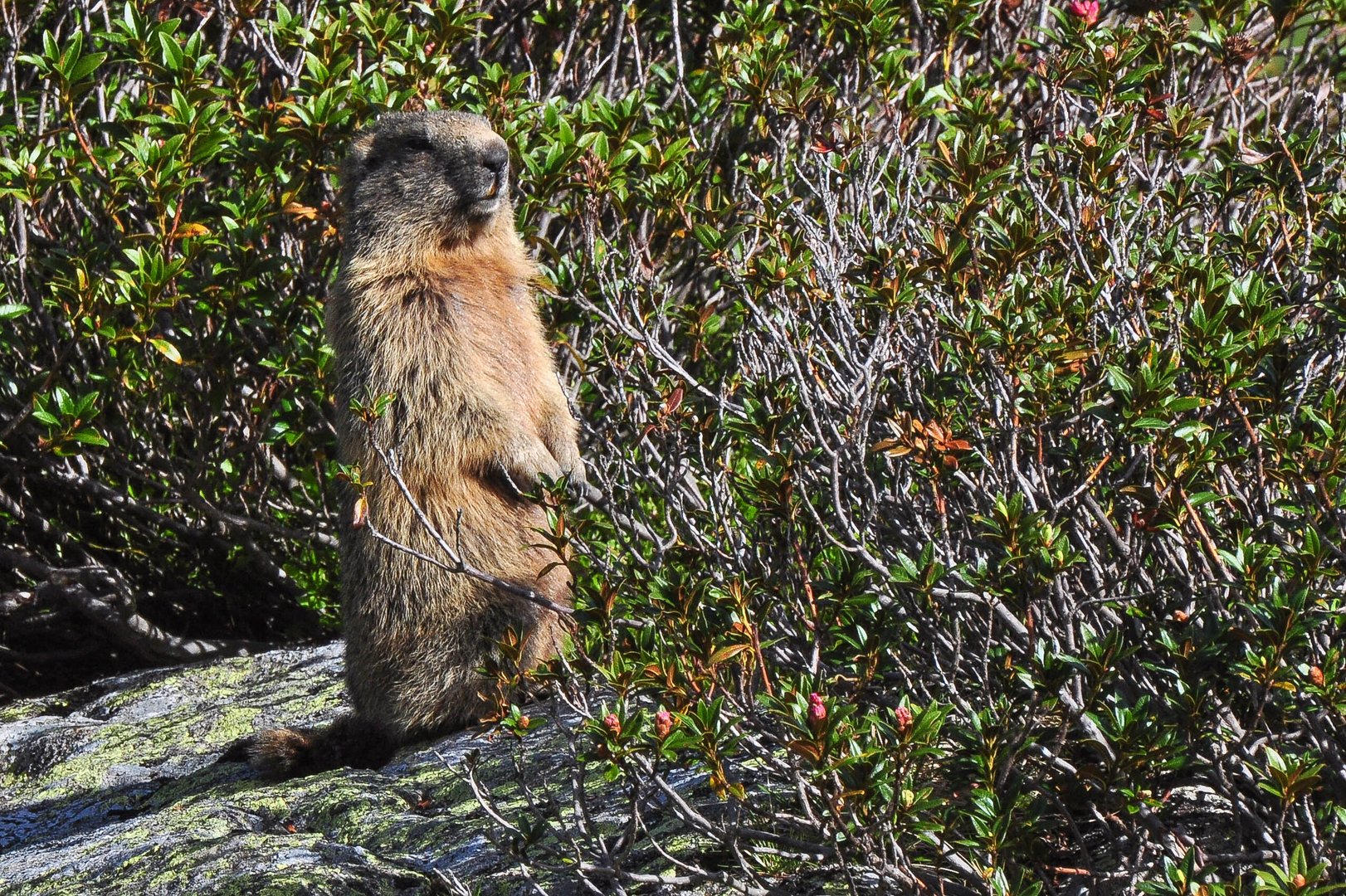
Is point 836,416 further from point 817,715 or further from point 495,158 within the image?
point 495,158

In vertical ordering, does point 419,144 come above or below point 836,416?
above

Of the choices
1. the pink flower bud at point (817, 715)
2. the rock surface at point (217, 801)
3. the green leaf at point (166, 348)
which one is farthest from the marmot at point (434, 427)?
the pink flower bud at point (817, 715)

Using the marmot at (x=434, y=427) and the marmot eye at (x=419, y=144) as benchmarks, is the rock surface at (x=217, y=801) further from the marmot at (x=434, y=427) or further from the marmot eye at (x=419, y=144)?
the marmot eye at (x=419, y=144)

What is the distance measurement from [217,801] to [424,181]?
244 centimetres

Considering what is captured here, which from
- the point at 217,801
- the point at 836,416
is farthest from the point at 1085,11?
the point at 217,801

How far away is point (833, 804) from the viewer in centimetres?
268

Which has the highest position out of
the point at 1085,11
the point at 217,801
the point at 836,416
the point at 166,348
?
the point at 1085,11

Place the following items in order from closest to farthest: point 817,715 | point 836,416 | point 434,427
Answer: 1. point 817,715
2. point 836,416
3. point 434,427

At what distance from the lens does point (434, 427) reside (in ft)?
16.7

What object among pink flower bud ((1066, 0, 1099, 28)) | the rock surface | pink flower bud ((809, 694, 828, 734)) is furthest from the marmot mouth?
pink flower bud ((809, 694, 828, 734))

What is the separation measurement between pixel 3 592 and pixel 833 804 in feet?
17.7

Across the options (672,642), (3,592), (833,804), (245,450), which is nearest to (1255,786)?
(833,804)

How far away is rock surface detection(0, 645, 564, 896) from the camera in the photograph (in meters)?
3.74

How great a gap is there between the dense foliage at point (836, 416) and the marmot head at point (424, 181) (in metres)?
0.22
